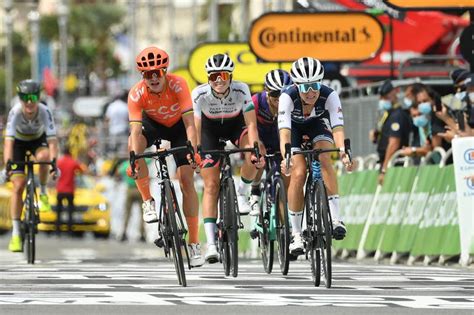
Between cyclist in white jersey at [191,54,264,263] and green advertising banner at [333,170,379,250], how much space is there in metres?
5.37

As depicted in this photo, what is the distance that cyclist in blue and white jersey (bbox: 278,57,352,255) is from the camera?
596 inches

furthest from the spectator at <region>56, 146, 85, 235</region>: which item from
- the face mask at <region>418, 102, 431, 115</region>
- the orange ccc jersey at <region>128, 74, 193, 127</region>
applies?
the orange ccc jersey at <region>128, 74, 193, 127</region>

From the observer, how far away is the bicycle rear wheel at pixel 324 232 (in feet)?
47.2

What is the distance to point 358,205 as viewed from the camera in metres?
22.5

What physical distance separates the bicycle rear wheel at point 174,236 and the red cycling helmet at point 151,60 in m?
1.02

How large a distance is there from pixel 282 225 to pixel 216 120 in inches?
46.1

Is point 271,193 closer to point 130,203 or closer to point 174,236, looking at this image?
point 174,236

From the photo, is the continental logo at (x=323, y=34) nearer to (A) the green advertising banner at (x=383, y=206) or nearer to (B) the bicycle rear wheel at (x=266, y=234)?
(A) the green advertising banner at (x=383, y=206)

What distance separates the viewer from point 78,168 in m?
36.7

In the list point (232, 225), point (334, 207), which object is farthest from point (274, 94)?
point (334, 207)

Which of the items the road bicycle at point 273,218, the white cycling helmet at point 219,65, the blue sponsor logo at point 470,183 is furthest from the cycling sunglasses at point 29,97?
the blue sponsor logo at point 470,183

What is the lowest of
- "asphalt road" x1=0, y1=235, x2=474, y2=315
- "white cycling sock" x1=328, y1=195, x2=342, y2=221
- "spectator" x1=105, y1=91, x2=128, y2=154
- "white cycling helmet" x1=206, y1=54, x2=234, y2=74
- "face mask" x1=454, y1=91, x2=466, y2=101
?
"asphalt road" x1=0, y1=235, x2=474, y2=315

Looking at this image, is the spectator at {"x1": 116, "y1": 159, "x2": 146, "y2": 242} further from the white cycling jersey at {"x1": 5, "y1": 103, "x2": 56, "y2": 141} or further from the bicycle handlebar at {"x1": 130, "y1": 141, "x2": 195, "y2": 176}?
the bicycle handlebar at {"x1": 130, "y1": 141, "x2": 195, "y2": 176}

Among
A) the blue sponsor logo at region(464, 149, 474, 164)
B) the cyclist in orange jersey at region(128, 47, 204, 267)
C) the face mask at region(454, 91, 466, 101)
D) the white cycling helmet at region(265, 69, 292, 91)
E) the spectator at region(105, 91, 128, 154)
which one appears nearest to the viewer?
the cyclist in orange jersey at region(128, 47, 204, 267)
